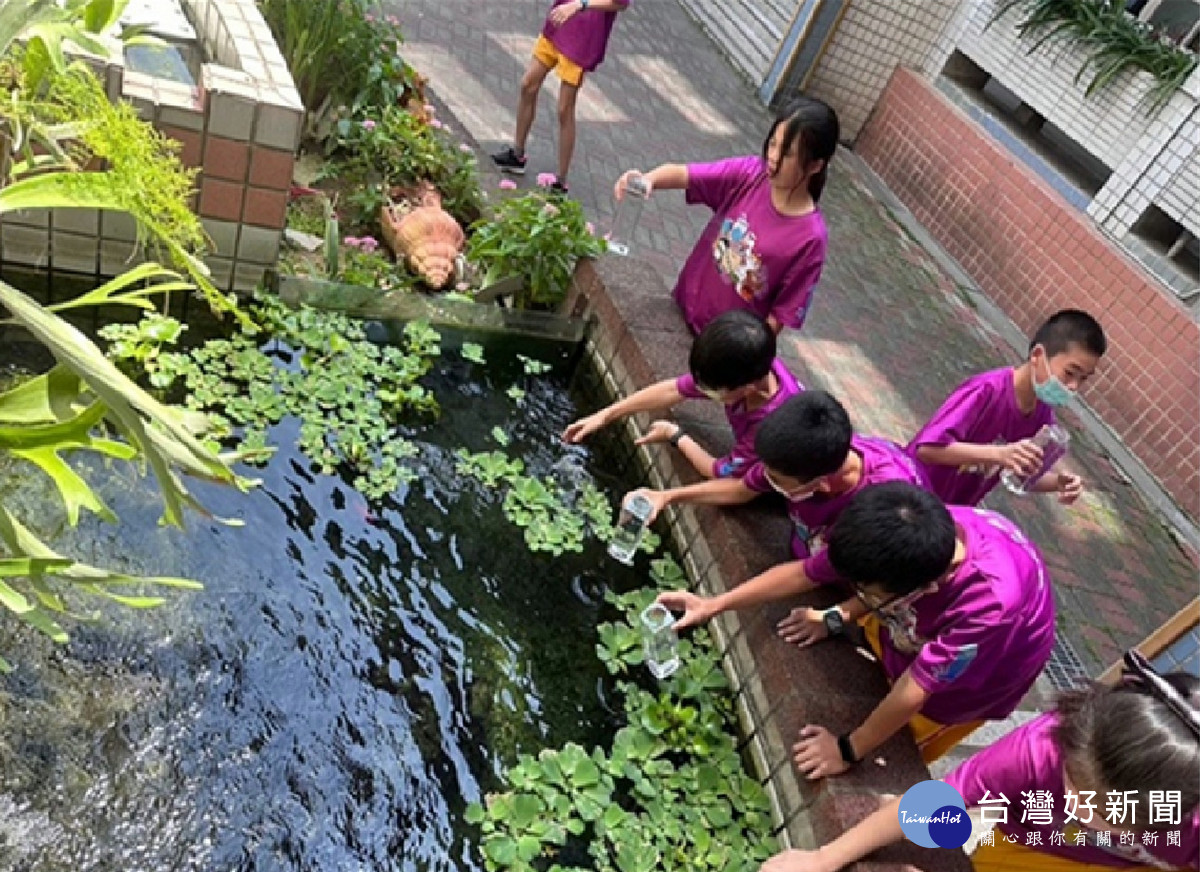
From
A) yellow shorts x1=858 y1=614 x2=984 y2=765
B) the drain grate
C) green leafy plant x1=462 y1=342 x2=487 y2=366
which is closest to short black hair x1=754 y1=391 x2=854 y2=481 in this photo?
yellow shorts x1=858 y1=614 x2=984 y2=765

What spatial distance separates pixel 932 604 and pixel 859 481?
1.54 feet

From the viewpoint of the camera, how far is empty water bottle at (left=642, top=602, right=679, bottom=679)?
3107 mm

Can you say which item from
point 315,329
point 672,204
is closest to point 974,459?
point 315,329

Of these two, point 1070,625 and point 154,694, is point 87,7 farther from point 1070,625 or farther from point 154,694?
point 1070,625

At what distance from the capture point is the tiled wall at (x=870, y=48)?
8.61 m

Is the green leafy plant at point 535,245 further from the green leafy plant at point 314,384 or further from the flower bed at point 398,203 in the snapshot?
the green leafy plant at point 314,384

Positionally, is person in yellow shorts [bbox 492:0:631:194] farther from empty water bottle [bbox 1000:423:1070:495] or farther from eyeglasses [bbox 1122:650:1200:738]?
eyeglasses [bbox 1122:650:1200:738]

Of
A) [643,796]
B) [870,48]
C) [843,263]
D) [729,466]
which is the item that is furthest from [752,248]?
[870,48]

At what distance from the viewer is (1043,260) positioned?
735cm

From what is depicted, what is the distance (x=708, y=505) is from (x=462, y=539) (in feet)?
2.78

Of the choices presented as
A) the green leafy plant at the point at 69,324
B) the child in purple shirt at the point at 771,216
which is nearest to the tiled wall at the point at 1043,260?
the child in purple shirt at the point at 771,216

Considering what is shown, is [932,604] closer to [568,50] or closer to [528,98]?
[568,50]

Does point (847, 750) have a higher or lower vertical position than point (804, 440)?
lower

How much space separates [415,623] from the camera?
9.66 feet
